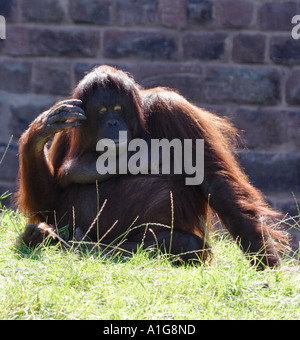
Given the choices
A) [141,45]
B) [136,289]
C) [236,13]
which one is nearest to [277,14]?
[236,13]

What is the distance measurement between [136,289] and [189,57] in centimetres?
293

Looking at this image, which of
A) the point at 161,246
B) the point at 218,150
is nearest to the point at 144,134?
the point at 218,150

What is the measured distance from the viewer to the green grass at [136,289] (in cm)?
264

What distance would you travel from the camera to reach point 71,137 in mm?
4203

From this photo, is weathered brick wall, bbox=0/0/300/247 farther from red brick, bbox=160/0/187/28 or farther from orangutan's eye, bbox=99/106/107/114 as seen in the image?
orangutan's eye, bbox=99/106/107/114

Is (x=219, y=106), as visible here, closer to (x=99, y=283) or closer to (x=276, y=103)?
(x=276, y=103)

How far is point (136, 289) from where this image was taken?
2.89 metres

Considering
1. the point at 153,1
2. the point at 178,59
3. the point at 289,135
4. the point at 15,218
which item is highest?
the point at 153,1

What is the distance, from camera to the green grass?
2639 millimetres

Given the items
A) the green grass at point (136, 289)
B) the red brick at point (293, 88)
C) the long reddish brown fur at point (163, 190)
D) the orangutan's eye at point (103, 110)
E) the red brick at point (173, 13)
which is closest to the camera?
the green grass at point (136, 289)

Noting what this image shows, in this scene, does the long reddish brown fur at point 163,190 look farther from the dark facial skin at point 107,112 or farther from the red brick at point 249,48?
the red brick at point 249,48

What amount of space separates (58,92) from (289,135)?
6.63 feet

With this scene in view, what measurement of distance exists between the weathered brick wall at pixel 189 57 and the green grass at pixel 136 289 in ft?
7.10

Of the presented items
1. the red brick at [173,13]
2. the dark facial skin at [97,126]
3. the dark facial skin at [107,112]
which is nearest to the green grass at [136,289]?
the dark facial skin at [97,126]
